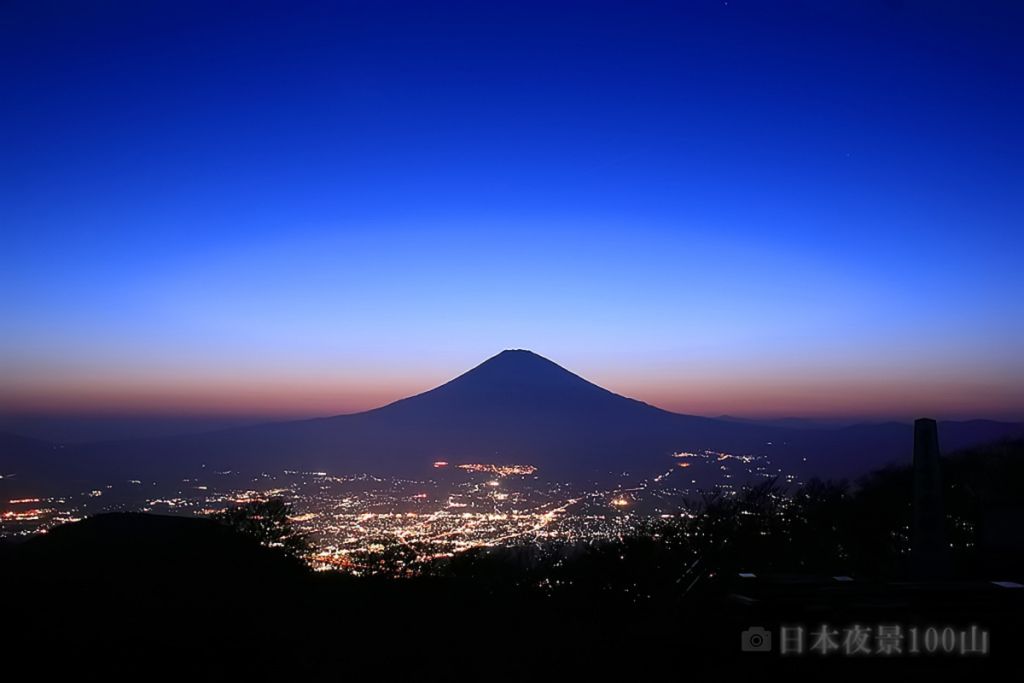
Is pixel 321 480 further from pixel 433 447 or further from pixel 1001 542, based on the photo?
pixel 1001 542

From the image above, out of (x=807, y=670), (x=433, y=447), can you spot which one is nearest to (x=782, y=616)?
(x=807, y=670)

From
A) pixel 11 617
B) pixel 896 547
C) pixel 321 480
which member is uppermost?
pixel 11 617

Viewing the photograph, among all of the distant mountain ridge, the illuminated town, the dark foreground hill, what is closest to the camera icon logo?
the dark foreground hill

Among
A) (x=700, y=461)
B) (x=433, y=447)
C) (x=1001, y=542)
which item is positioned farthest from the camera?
(x=433, y=447)

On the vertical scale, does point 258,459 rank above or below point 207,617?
below

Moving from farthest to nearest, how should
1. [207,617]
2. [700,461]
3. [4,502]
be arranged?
[700,461], [4,502], [207,617]

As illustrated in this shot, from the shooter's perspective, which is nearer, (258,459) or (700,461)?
(700,461)
